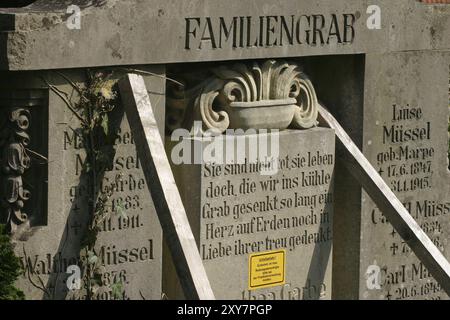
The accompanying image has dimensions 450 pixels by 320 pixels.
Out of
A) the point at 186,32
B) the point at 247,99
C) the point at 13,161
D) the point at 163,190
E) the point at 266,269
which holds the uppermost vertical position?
the point at 186,32

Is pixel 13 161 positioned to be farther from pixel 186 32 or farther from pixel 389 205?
pixel 389 205

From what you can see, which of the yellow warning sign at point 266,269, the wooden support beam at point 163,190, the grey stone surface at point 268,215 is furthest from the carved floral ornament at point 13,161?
the yellow warning sign at point 266,269

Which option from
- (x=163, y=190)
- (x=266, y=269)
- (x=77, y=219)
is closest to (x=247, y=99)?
(x=266, y=269)

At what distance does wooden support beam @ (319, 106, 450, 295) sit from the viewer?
8156mm

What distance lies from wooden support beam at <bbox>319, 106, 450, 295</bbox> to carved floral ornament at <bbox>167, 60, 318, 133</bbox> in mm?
209

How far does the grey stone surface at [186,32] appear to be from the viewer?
695 cm

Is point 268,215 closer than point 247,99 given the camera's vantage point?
No

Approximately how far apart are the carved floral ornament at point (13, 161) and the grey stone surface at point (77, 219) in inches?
2.9

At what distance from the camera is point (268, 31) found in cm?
811

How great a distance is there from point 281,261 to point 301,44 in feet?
3.98

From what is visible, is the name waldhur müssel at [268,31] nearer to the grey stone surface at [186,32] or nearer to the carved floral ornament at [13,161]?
the grey stone surface at [186,32]

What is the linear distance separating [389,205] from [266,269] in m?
0.77

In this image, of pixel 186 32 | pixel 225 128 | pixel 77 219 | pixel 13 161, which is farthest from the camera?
pixel 225 128

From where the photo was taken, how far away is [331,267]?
28.7 feet
